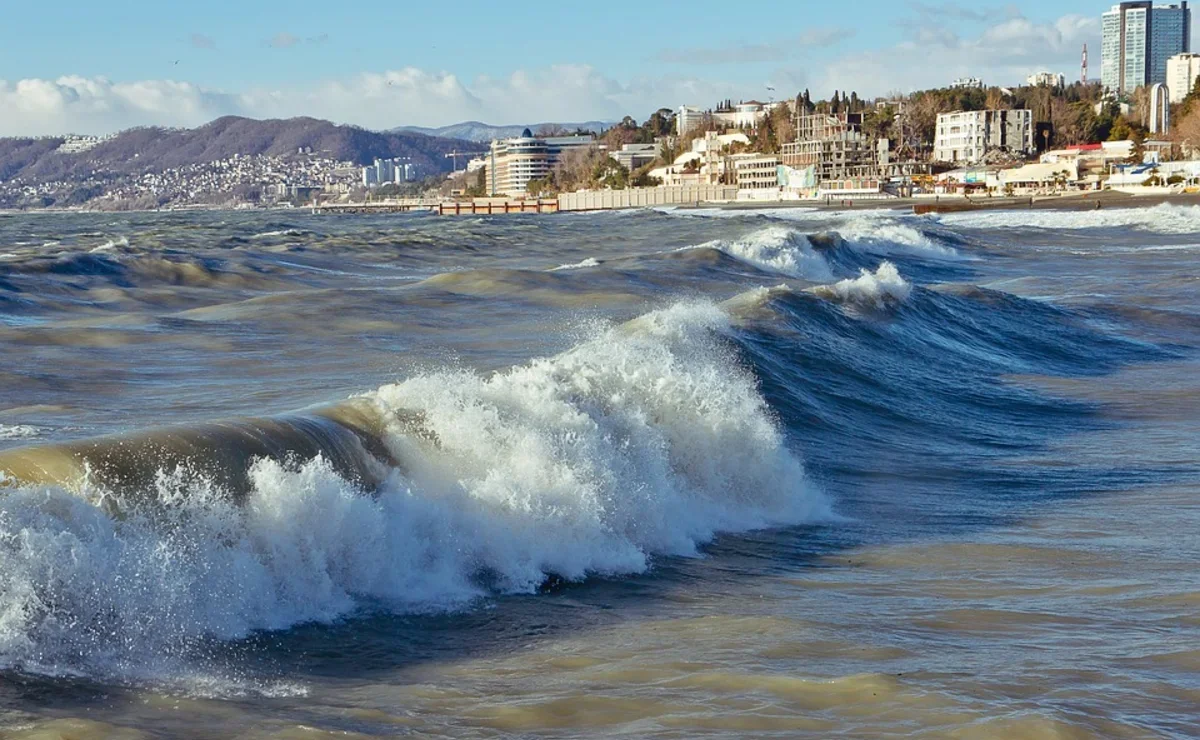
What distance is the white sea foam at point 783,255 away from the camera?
37250 millimetres

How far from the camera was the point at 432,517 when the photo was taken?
28.7 feet

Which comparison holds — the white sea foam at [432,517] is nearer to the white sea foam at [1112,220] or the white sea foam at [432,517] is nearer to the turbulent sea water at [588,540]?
the turbulent sea water at [588,540]

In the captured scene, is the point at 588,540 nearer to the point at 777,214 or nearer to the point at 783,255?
the point at 783,255

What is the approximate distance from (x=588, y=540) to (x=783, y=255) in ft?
98.3

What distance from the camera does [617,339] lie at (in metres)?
14.3

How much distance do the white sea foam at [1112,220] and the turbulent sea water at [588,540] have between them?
4519 centimetres

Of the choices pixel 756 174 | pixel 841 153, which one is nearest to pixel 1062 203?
pixel 841 153

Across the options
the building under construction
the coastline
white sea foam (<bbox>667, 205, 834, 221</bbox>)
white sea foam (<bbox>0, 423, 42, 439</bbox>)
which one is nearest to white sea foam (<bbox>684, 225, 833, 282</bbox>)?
white sea foam (<bbox>0, 423, 42, 439</bbox>)

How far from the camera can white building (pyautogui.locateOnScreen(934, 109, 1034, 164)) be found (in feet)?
523

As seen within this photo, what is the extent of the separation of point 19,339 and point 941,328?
1449cm

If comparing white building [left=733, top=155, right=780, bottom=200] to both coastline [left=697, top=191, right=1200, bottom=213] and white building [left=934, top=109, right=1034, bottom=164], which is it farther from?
coastline [left=697, top=191, right=1200, bottom=213]

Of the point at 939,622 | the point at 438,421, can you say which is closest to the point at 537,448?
the point at 438,421

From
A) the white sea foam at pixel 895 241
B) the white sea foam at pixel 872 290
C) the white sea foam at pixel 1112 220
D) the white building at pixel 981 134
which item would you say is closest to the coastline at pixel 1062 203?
the white sea foam at pixel 1112 220

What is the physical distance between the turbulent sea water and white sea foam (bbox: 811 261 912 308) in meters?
4.23
